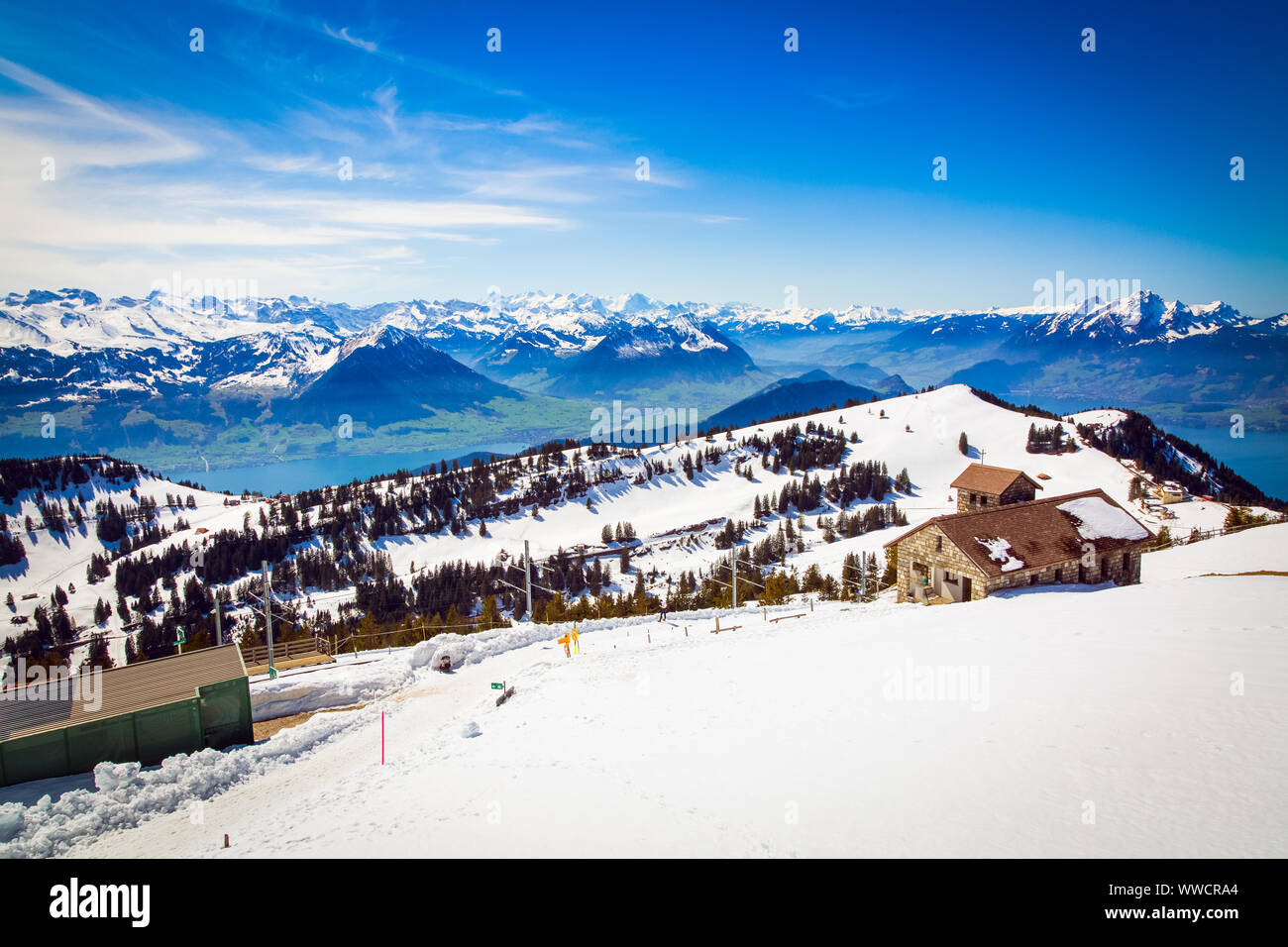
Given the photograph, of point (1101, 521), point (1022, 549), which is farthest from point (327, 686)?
point (1101, 521)

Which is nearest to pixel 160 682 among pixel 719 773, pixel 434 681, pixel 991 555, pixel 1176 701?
pixel 434 681

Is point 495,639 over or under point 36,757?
over

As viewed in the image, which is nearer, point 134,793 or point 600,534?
point 134,793

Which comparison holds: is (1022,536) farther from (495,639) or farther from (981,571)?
(495,639)

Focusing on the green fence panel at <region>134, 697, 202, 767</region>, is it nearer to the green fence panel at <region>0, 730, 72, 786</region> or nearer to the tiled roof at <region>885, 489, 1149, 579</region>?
the green fence panel at <region>0, 730, 72, 786</region>

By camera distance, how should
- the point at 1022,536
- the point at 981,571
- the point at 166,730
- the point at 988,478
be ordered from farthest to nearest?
the point at 988,478 < the point at 1022,536 < the point at 981,571 < the point at 166,730
